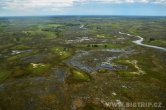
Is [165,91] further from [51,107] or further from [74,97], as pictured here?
[51,107]

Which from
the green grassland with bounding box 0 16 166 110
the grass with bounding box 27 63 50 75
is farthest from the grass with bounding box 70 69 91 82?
the grass with bounding box 27 63 50 75

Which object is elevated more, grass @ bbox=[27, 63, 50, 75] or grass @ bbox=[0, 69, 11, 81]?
grass @ bbox=[27, 63, 50, 75]

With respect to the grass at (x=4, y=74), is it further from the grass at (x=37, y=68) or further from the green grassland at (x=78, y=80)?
the grass at (x=37, y=68)

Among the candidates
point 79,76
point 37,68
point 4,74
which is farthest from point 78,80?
point 4,74

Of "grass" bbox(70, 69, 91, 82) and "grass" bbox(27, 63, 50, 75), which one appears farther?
"grass" bbox(27, 63, 50, 75)

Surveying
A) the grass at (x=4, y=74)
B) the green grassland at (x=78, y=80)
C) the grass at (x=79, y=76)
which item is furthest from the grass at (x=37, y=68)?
the grass at (x=79, y=76)

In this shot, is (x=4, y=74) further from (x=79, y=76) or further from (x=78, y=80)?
(x=78, y=80)

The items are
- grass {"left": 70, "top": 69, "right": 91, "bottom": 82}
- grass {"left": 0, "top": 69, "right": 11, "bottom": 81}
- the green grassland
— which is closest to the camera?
the green grassland

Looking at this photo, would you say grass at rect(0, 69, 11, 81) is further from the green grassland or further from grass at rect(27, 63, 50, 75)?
grass at rect(27, 63, 50, 75)

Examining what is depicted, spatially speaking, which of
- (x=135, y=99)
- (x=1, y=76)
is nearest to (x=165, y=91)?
(x=135, y=99)

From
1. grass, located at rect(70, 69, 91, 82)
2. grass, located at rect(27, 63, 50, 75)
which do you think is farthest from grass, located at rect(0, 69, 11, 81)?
grass, located at rect(70, 69, 91, 82)

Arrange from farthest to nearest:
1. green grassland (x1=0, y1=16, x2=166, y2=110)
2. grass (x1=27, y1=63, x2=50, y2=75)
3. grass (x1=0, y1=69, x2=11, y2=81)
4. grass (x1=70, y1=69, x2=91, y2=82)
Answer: grass (x1=27, y1=63, x2=50, y2=75) → grass (x1=0, y1=69, x2=11, y2=81) → grass (x1=70, y1=69, x2=91, y2=82) → green grassland (x1=0, y1=16, x2=166, y2=110)
